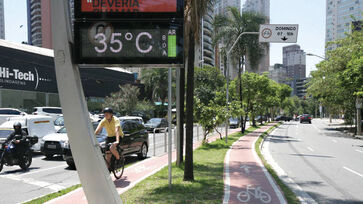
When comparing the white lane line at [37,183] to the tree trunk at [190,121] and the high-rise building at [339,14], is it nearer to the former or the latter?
the tree trunk at [190,121]

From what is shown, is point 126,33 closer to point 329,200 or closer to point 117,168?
point 117,168

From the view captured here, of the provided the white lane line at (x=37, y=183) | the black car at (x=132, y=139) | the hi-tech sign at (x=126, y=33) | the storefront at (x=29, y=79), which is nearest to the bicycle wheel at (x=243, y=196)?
the hi-tech sign at (x=126, y=33)

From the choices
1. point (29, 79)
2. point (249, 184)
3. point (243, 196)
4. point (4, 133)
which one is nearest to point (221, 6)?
point (29, 79)

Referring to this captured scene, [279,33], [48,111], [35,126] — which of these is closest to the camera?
[279,33]

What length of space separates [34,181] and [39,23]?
101465 millimetres

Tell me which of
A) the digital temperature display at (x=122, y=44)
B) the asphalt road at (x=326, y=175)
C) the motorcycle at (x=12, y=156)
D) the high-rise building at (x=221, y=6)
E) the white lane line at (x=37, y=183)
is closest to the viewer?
the digital temperature display at (x=122, y=44)

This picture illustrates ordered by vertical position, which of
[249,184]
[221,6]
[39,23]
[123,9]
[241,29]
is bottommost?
[249,184]

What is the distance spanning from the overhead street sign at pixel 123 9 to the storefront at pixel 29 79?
26.3m

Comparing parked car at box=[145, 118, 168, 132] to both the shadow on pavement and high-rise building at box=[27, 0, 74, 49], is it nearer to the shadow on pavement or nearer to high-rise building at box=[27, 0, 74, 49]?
the shadow on pavement

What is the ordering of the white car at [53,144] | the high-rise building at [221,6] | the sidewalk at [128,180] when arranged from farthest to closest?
1. the high-rise building at [221,6]
2. the white car at [53,144]
3. the sidewalk at [128,180]

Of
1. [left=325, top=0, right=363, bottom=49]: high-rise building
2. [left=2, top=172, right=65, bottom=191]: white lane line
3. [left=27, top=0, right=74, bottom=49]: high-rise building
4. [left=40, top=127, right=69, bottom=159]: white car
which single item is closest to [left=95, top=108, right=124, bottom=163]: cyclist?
[left=2, top=172, right=65, bottom=191]: white lane line

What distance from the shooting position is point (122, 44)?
13.2 ft

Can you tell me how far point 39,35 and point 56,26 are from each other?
341 feet

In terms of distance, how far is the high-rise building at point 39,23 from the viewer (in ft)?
286
